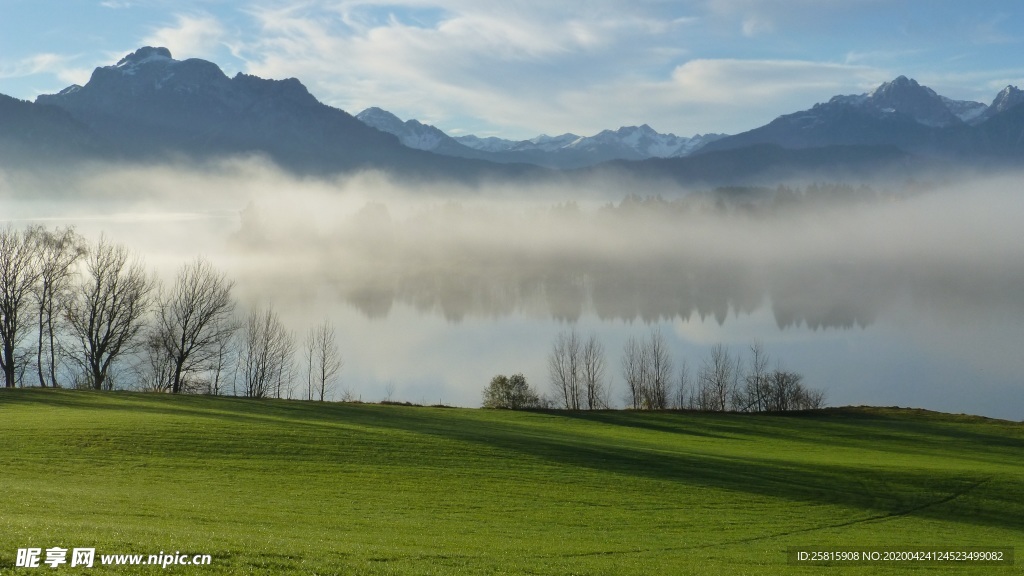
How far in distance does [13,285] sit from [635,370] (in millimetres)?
57706

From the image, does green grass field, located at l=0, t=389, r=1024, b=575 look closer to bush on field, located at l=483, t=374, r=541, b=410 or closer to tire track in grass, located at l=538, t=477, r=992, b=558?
tire track in grass, located at l=538, t=477, r=992, b=558

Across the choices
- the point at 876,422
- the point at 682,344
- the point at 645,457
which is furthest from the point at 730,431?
the point at 682,344

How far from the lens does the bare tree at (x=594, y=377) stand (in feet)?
250

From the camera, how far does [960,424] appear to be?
178 ft

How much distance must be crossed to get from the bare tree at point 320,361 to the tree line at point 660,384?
18.5 metres

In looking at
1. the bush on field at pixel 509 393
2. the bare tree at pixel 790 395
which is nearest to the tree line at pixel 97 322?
the bush on field at pixel 509 393

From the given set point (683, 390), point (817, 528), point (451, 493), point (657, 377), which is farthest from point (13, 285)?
point (683, 390)

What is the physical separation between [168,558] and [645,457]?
954 inches

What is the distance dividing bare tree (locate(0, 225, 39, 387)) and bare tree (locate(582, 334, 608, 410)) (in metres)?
48.0

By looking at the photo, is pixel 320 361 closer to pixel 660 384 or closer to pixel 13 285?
pixel 13 285

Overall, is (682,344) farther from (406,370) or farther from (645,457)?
(645,457)

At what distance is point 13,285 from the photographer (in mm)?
58125

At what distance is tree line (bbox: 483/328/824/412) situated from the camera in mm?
71613

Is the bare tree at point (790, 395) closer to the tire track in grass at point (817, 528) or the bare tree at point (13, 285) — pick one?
the tire track in grass at point (817, 528)
